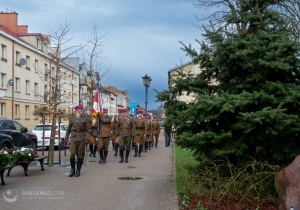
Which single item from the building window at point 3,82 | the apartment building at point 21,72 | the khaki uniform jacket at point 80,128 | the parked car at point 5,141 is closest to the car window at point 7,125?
the parked car at point 5,141

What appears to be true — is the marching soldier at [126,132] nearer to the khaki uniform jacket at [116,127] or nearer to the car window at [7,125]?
the khaki uniform jacket at [116,127]

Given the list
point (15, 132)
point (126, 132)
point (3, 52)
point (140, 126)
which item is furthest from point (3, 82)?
point (126, 132)

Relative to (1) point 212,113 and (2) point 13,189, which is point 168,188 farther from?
(2) point 13,189

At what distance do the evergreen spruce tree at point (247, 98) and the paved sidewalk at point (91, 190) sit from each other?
1320 mm

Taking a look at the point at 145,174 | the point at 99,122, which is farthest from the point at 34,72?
the point at 145,174

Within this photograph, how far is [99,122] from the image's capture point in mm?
14484

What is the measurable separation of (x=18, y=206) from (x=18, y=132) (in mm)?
11598

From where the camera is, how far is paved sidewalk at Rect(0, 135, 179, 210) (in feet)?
22.3

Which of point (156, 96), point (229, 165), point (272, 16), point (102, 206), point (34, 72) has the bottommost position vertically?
point (102, 206)

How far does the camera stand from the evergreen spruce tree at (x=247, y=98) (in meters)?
6.30

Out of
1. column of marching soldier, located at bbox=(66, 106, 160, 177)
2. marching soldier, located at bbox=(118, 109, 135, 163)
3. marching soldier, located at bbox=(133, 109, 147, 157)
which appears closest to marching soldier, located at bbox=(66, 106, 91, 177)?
column of marching soldier, located at bbox=(66, 106, 160, 177)

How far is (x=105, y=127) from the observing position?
14336 millimetres

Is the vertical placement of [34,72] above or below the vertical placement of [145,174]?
above

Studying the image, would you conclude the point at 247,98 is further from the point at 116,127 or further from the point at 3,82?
the point at 3,82
